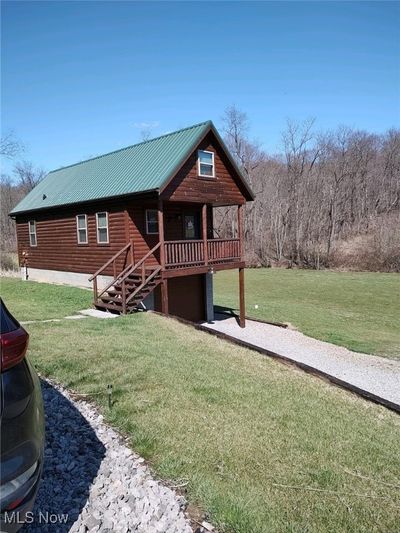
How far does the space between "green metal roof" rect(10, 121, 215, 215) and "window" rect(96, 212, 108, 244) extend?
729 millimetres

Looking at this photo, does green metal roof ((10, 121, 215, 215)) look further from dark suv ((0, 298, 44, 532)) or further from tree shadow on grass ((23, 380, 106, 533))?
dark suv ((0, 298, 44, 532))

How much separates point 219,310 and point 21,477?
1780cm

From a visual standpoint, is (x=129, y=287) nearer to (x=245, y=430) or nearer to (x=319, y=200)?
(x=245, y=430)

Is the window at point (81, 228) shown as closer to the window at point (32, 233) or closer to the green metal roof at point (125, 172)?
the green metal roof at point (125, 172)

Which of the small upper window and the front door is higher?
the small upper window

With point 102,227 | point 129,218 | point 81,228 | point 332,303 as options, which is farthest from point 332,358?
point 332,303

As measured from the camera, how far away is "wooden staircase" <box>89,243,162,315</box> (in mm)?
11898

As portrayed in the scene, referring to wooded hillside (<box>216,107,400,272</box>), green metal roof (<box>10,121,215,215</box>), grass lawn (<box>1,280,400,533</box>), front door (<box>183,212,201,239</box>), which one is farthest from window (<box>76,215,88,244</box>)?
wooded hillside (<box>216,107,400,272</box>)

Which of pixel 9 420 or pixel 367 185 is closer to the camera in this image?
pixel 9 420

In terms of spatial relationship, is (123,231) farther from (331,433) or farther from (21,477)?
(21,477)

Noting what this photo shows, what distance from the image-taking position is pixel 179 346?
25.7 feet

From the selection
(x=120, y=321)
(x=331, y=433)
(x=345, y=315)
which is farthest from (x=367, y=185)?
(x=331, y=433)

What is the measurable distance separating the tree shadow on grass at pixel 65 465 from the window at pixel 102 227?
1100 cm

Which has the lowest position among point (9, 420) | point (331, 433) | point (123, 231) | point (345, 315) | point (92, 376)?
point (345, 315)
